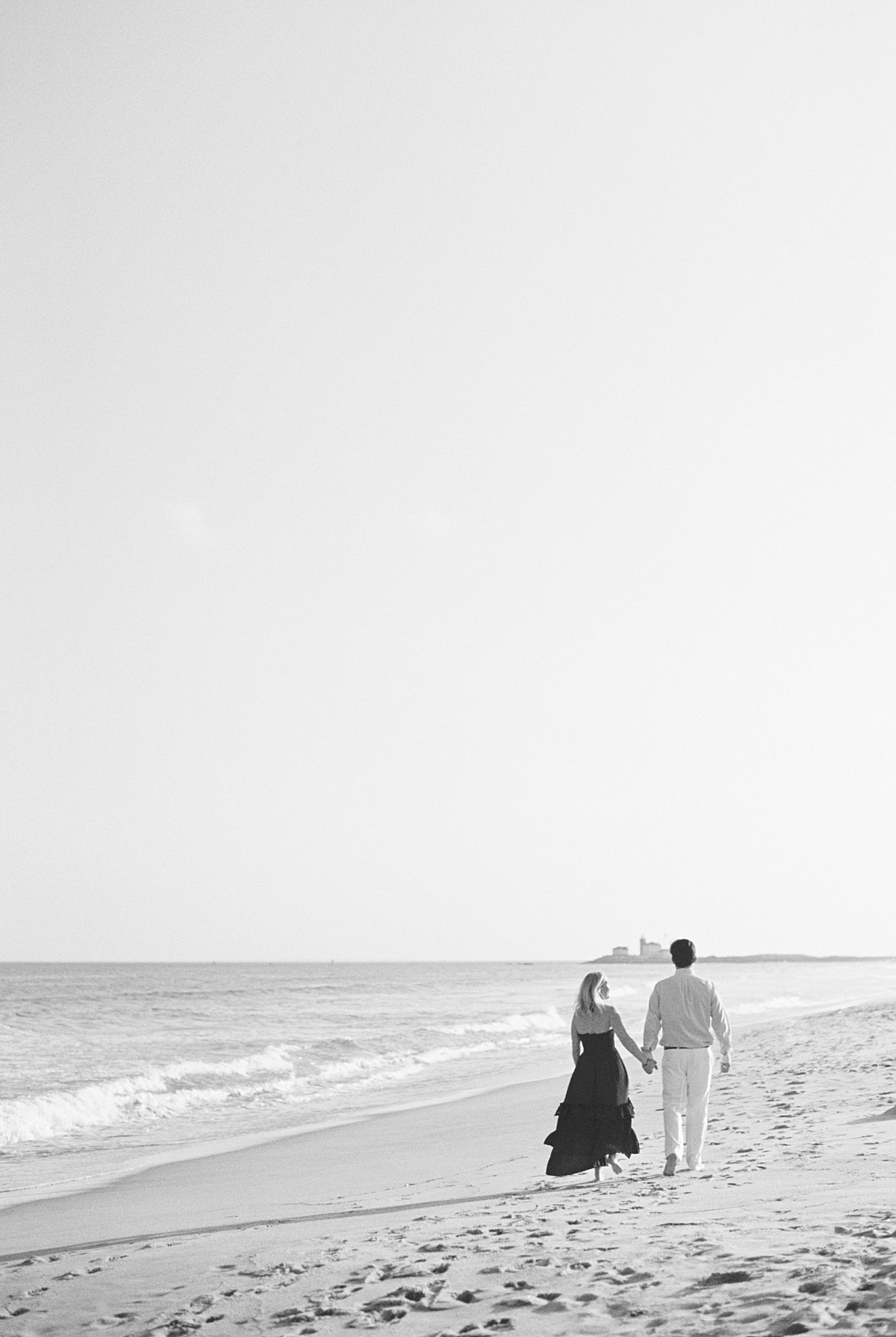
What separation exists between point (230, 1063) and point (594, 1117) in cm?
1784

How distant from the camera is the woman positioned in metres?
8.79

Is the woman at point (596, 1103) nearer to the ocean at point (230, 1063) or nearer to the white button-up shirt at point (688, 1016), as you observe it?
the white button-up shirt at point (688, 1016)

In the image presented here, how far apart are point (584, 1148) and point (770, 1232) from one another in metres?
2.92

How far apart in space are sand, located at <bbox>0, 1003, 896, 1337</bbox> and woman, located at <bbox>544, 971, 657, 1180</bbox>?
255 mm

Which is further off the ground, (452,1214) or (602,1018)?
(602,1018)

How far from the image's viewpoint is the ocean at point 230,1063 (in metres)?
15.6

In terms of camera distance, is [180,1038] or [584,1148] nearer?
[584,1148]

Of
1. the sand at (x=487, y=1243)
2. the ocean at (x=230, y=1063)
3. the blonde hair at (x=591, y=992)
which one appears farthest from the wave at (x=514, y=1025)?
the blonde hair at (x=591, y=992)

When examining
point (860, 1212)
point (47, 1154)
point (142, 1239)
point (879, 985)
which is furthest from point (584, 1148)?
point (879, 985)

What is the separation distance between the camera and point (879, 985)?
69.9 meters

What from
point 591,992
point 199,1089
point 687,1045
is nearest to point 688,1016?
point 687,1045

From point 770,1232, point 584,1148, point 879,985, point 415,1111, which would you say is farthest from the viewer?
point 879,985

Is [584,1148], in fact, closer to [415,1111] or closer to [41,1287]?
[41,1287]

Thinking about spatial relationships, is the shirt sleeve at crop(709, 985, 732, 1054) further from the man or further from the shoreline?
the shoreline
